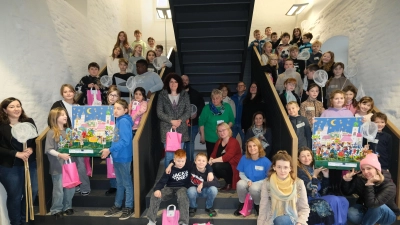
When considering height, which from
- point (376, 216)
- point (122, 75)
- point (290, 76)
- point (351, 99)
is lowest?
point (376, 216)

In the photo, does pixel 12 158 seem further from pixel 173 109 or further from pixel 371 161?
pixel 371 161

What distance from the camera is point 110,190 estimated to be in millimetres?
3982

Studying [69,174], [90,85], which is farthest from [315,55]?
[69,174]

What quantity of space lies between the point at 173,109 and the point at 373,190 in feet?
8.73

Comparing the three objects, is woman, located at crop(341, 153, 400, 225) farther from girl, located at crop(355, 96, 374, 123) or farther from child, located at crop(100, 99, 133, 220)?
child, located at crop(100, 99, 133, 220)

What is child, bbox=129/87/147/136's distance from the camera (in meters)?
3.94

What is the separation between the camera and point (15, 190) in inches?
131

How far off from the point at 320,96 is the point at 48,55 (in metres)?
4.48

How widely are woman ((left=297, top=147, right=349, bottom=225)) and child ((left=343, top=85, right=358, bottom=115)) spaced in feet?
4.04

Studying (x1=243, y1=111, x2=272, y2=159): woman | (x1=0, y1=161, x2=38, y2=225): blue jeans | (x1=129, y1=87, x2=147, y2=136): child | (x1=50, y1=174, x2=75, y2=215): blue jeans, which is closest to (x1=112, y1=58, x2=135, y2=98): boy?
(x1=129, y1=87, x2=147, y2=136): child

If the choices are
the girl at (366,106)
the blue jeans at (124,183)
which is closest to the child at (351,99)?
the girl at (366,106)

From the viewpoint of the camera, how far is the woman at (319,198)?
3186 mm

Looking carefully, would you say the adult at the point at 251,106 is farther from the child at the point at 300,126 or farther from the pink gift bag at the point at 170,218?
the pink gift bag at the point at 170,218

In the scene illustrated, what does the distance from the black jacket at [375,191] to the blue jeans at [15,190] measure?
3777 mm
